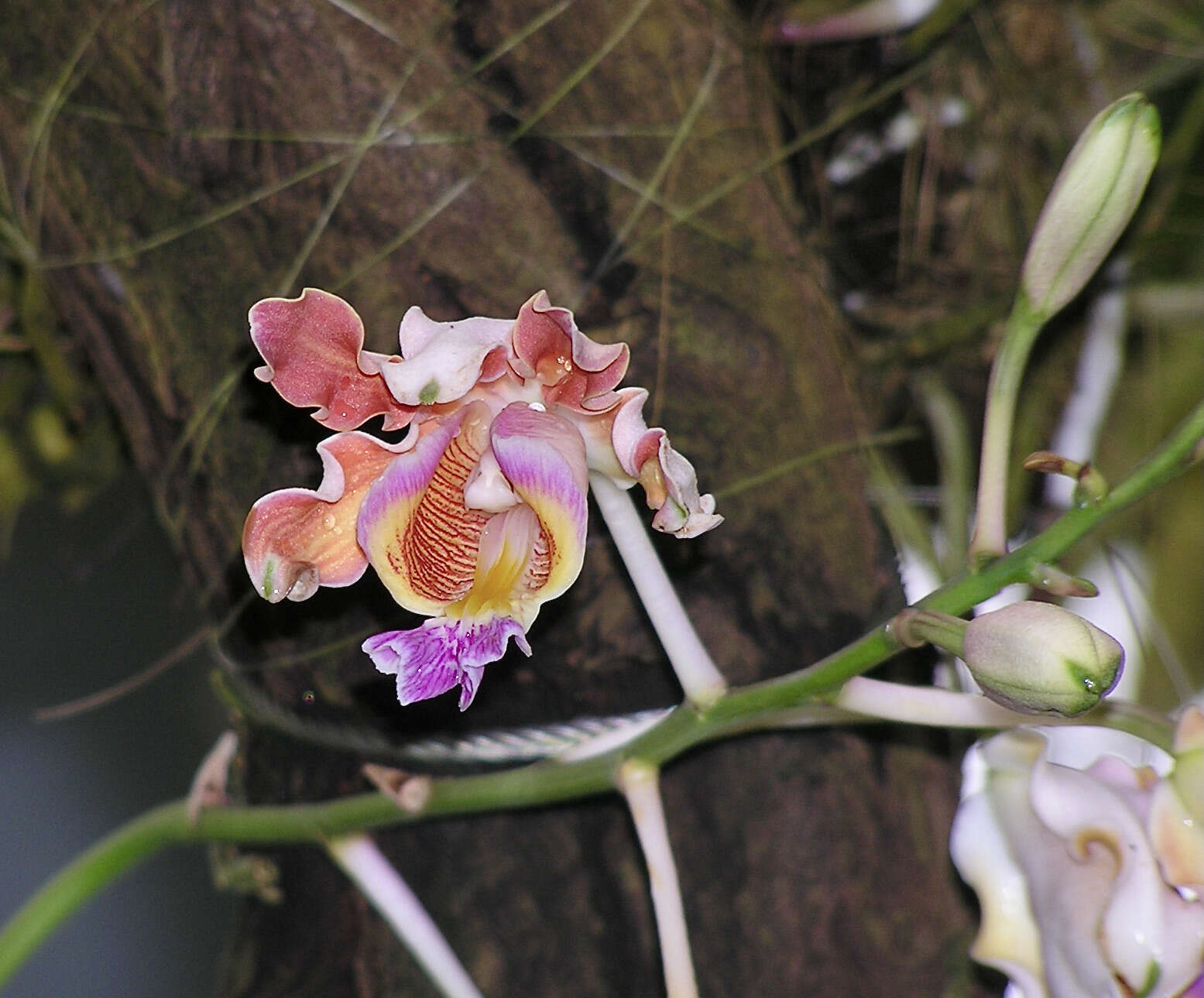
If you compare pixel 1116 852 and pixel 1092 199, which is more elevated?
pixel 1092 199

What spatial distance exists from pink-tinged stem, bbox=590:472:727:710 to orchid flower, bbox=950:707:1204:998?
0.49 feet

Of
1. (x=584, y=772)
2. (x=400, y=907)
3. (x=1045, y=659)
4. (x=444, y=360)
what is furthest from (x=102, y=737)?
(x=1045, y=659)

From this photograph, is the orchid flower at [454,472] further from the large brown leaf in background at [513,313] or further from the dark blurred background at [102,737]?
the dark blurred background at [102,737]

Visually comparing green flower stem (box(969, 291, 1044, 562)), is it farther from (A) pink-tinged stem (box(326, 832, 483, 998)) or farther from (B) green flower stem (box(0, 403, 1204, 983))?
(A) pink-tinged stem (box(326, 832, 483, 998))

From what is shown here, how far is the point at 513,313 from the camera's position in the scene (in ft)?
1.69

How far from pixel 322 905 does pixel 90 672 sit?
0.47m

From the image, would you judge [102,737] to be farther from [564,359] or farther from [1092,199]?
[1092,199]

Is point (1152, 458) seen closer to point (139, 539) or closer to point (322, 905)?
point (322, 905)

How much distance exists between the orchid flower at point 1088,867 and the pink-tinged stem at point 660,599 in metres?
0.15

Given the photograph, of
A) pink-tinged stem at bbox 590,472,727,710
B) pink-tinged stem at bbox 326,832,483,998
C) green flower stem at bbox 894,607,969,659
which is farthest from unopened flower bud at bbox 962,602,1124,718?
pink-tinged stem at bbox 326,832,483,998

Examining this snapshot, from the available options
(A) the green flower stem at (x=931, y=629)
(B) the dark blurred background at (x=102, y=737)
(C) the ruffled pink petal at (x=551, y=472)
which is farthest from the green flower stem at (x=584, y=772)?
(B) the dark blurred background at (x=102, y=737)

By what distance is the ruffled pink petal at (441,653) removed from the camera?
0.40m

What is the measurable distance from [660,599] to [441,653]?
9 centimetres

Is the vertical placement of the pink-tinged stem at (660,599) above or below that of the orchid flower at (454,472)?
below
